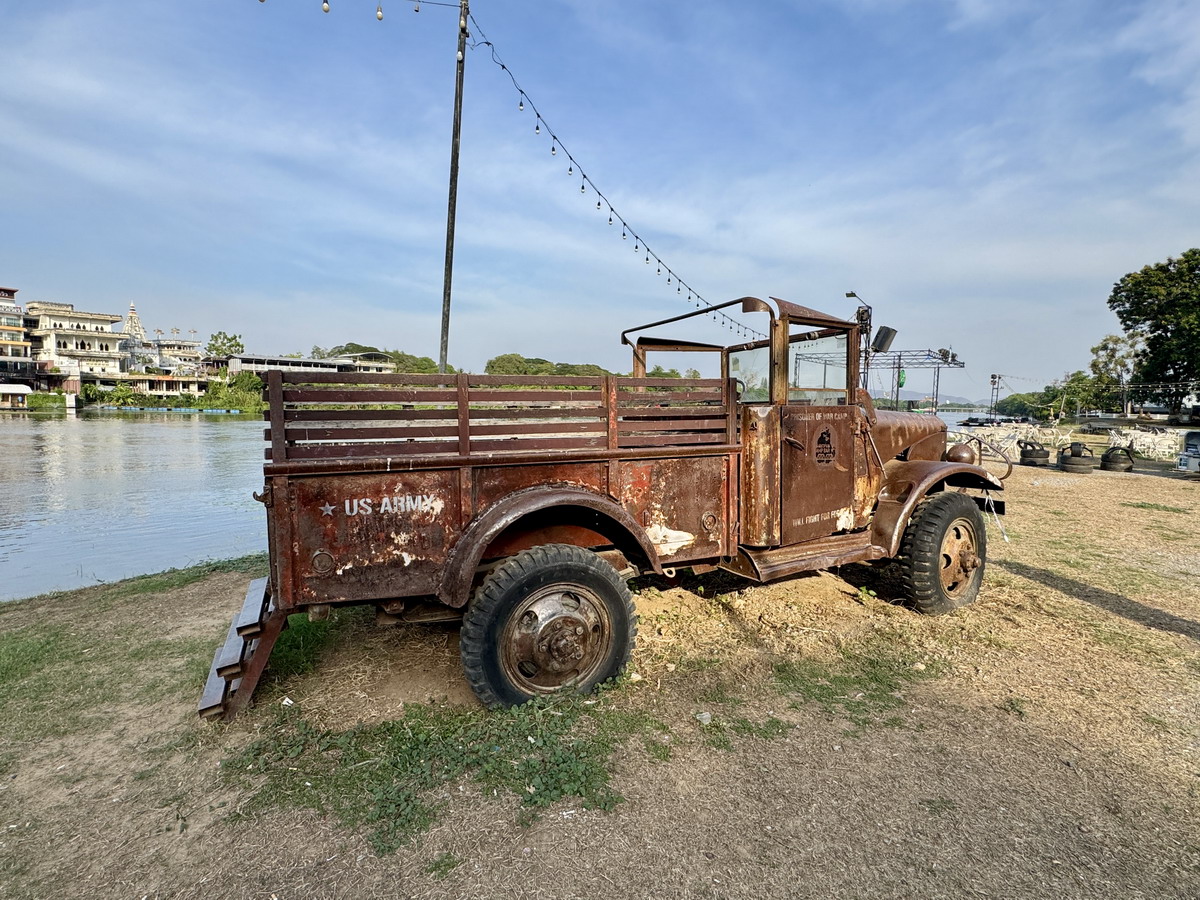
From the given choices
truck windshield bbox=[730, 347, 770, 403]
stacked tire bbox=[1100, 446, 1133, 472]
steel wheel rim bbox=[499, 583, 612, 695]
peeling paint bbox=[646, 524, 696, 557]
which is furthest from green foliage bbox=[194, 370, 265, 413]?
steel wheel rim bbox=[499, 583, 612, 695]

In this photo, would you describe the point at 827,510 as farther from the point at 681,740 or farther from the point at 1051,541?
the point at 1051,541

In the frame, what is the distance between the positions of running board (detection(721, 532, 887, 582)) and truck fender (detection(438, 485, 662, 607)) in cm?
72

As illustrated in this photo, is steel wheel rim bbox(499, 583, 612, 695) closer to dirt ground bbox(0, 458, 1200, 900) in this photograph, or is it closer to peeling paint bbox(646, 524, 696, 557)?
dirt ground bbox(0, 458, 1200, 900)

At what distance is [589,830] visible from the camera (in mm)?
2391

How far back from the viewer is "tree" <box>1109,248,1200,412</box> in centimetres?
3325

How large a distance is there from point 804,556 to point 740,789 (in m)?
1.89

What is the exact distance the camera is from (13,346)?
7031 centimetres

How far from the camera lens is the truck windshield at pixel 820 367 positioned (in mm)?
4492

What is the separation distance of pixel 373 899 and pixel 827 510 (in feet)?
11.8

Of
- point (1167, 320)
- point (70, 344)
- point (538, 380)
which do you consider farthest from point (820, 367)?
point (70, 344)

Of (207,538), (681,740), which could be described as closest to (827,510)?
(681,740)

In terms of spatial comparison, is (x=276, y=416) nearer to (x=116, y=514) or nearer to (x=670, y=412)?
(x=670, y=412)

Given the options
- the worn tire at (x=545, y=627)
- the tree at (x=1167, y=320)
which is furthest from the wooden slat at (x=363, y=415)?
the tree at (x=1167, y=320)

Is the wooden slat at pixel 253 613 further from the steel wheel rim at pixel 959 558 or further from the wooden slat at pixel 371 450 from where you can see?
the steel wheel rim at pixel 959 558
